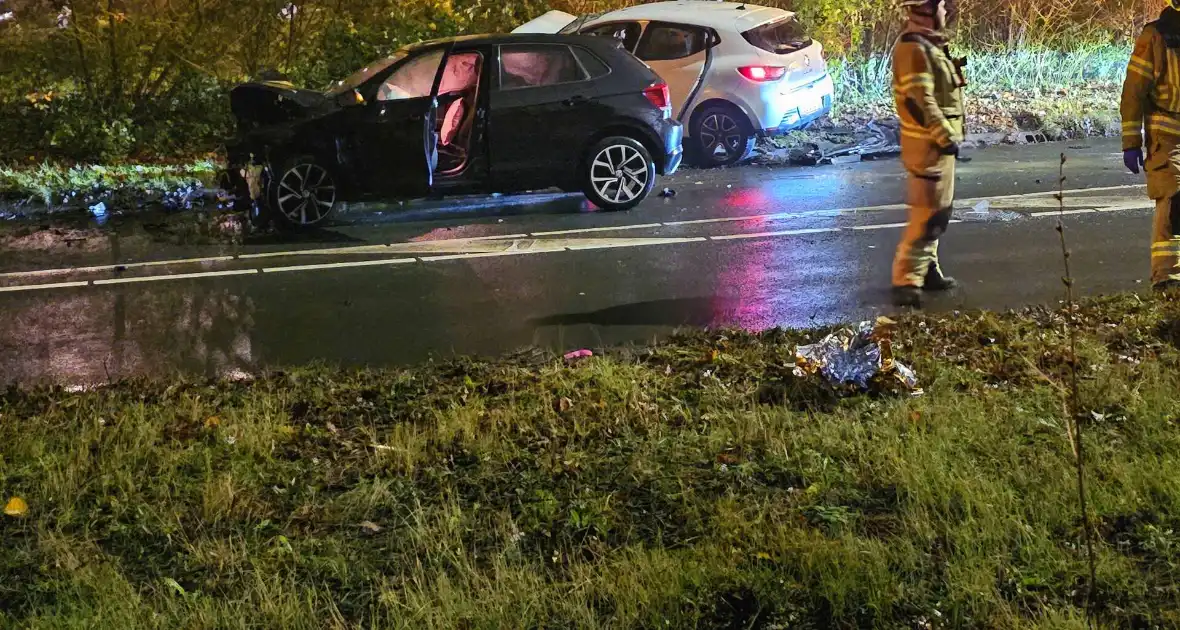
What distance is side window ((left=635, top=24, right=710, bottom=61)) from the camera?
42.5ft

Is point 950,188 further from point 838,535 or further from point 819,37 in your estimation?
point 819,37

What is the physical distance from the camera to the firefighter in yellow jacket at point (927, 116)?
20.9 ft

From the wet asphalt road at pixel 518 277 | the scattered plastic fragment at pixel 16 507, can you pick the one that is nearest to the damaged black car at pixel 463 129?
the wet asphalt road at pixel 518 277

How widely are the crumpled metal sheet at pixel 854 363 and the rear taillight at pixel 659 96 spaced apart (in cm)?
555

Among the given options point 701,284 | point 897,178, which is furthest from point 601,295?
point 897,178

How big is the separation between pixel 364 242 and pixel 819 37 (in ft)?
31.1

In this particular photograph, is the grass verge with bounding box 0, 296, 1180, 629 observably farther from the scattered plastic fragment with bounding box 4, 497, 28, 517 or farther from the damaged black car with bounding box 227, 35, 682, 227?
the damaged black car with bounding box 227, 35, 682, 227

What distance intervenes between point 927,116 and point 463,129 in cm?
504

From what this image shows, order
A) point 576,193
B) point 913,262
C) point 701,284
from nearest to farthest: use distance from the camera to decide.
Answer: point 913,262 → point 701,284 → point 576,193

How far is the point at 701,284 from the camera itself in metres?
7.80

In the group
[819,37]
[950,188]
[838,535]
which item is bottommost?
[838,535]

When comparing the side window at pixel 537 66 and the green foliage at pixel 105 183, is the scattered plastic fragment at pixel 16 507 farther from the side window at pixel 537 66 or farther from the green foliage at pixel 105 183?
the green foliage at pixel 105 183

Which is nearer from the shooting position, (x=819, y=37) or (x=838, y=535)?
(x=838, y=535)

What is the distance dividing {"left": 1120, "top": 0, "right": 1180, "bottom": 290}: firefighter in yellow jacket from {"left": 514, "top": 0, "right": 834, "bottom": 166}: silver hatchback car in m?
6.07
